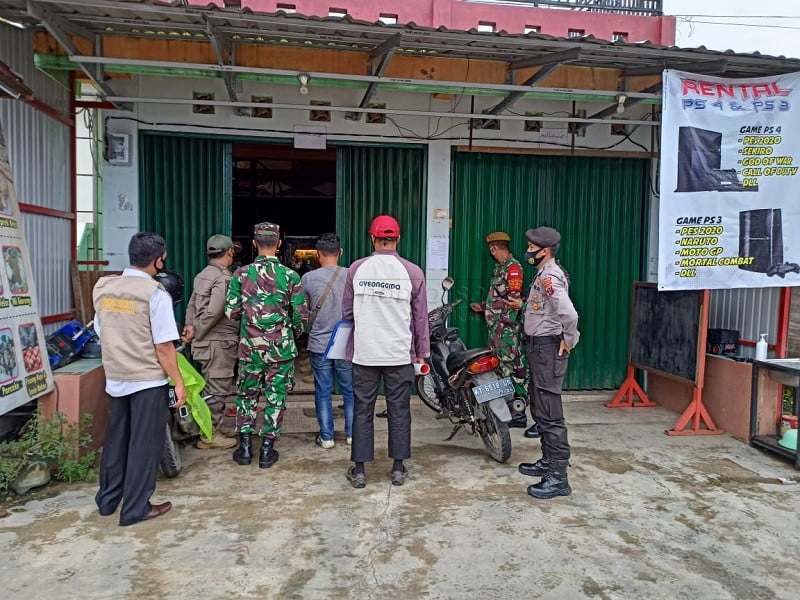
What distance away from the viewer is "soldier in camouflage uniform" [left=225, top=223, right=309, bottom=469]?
4.60m

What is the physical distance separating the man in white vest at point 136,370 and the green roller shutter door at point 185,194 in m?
2.89

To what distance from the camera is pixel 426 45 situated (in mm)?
4777

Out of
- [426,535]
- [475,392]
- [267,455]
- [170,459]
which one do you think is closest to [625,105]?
[475,392]

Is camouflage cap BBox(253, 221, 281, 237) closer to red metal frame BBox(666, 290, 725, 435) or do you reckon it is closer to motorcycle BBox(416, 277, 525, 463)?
motorcycle BBox(416, 277, 525, 463)

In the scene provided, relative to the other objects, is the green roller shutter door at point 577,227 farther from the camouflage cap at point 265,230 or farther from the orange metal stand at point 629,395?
the camouflage cap at point 265,230

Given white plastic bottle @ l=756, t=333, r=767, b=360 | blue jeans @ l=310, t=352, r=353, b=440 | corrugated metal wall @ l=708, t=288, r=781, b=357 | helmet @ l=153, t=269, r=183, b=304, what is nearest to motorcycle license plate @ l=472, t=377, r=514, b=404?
blue jeans @ l=310, t=352, r=353, b=440

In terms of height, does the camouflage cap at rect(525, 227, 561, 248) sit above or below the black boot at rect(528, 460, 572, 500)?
above

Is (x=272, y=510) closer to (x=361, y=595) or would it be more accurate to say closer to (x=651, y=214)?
(x=361, y=595)

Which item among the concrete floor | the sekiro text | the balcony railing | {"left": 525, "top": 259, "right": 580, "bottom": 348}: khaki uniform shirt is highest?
the balcony railing

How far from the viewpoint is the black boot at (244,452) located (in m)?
4.71

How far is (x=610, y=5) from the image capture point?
7508mm

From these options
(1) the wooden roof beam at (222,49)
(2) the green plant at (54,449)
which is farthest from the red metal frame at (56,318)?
(1) the wooden roof beam at (222,49)

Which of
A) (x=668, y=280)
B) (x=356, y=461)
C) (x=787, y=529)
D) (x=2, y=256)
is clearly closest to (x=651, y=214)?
(x=668, y=280)

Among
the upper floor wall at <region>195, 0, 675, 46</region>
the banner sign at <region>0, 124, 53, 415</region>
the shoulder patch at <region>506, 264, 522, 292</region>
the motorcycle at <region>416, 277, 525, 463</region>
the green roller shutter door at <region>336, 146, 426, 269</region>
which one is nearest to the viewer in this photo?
the banner sign at <region>0, 124, 53, 415</region>
